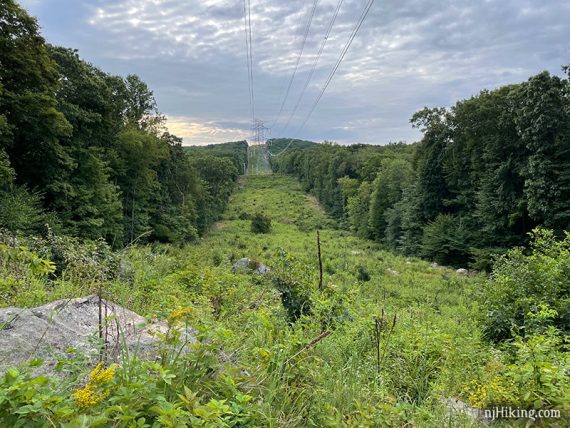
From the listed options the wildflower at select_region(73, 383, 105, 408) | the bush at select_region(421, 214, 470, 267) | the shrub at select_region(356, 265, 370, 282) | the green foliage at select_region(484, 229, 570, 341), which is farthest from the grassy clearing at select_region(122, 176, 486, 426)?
the bush at select_region(421, 214, 470, 267)

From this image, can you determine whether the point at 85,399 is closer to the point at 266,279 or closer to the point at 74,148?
the point at 266,279

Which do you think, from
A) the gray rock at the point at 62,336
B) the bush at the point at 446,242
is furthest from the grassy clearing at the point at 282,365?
the bush at the point at 446,242

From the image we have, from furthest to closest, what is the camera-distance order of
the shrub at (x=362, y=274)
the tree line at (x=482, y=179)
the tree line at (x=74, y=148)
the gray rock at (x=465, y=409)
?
the shrub at (x=362, y=274) < the tree line at (x=482, y=179) < the tree line at (x=74, y=148) < the gray rock at (x=465, y=409)

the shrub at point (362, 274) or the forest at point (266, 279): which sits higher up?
the forest at point (266, 279)

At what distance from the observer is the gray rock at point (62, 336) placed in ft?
7.59

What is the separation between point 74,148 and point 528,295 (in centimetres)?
2351

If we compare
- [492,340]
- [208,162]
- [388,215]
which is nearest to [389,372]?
[492,340]

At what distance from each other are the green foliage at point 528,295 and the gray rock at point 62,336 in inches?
232

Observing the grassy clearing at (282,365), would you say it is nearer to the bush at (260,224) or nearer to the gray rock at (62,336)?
the gray rock at (62,336)

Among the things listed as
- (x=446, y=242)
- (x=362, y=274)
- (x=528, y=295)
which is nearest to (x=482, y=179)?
(x=446, y=242)

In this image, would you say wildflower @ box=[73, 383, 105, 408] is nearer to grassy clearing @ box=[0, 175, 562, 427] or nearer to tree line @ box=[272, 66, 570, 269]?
grassy clearing @ box=[0, 175, 562, 427]

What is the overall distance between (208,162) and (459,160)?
37132 mm

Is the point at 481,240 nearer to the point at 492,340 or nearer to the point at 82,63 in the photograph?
the point at 492,340

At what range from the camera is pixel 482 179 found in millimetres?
29625
